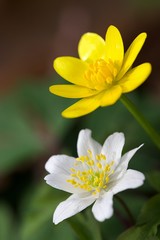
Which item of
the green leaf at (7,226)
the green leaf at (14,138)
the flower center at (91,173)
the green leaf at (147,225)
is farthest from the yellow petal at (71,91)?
the green leaf at (14,138)

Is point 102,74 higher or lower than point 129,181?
higher

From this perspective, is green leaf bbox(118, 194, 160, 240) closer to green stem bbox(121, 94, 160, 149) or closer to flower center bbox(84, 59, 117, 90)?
green stem bbox(121, 94, 160, 149)

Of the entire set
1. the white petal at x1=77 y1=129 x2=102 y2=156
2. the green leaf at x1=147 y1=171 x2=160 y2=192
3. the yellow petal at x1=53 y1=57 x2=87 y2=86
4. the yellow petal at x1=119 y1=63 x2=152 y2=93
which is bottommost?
the green leaf at x1=147 y1=171 x2=160 y2=192

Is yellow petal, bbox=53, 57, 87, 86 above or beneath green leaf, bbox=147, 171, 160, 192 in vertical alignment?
above

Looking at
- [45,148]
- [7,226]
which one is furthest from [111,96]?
[45,148]

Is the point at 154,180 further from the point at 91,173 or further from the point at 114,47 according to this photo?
the point at 114,47

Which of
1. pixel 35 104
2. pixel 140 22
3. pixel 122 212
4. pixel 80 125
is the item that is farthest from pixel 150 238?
pixel 140 22

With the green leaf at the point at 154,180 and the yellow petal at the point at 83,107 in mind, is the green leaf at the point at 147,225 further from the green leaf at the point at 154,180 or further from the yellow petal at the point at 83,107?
the yellow petal at the point at 83,107

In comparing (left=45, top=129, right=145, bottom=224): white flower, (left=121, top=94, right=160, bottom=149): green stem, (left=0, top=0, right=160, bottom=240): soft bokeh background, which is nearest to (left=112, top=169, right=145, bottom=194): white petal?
(left=45, top=129, right=145, bottom=224): white flower
